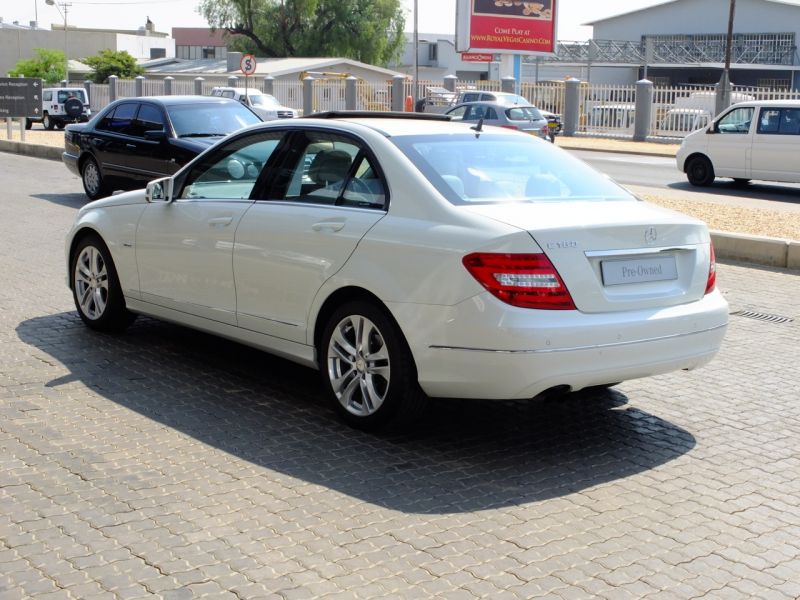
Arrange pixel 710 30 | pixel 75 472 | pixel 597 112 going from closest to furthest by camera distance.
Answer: pixel 75 472
pixel 597 112
pixel 710 30

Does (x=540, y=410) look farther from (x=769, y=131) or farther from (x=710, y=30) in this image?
(x=710, y=30)

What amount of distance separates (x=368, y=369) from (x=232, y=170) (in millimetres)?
2017

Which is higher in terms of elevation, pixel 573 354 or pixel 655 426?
pixel 573 354

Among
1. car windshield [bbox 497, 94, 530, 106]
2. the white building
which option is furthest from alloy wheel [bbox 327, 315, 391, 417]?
the white building

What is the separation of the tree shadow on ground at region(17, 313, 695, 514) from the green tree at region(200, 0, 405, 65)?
77.1 meters

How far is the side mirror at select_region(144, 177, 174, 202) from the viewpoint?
7.29 meters

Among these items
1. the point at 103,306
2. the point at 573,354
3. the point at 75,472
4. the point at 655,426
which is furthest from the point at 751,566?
the point at 103,306

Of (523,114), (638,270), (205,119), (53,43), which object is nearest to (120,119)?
(205,119)

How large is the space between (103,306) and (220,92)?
37194mm

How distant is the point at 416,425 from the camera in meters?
6.05

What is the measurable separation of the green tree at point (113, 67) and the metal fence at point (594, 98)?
18916 millimetres

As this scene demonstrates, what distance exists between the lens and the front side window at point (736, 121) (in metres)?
21.5

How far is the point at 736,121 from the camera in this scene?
2167cm

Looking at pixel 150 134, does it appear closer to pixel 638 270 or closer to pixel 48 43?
pixel 638 270
